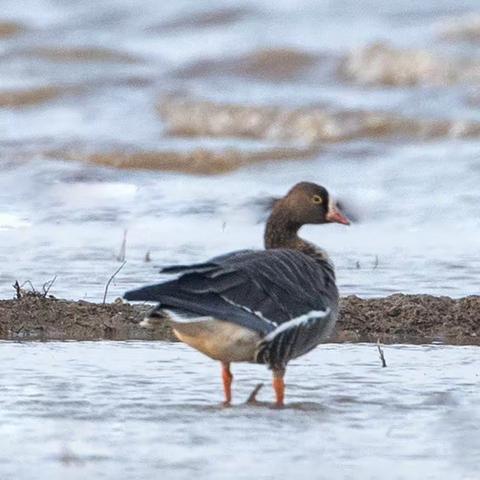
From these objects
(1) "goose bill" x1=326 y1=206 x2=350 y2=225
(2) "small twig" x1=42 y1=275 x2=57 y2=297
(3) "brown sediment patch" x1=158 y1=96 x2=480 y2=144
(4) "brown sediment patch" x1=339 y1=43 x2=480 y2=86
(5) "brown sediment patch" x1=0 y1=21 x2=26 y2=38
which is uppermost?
(5) "brown sediment patch" x1=0 y1=21 x2=26 y2=38

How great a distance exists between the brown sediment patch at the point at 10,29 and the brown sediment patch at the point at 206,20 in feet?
5.92

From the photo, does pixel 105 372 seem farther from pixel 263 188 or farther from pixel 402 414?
pixel 263 188

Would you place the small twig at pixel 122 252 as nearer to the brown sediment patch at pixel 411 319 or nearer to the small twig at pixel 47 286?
the small twig at pixel 47 286

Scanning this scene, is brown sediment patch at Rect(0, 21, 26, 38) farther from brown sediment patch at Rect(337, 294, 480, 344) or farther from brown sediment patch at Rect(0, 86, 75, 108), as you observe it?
brown sediment patch at Rect(337, 294, 480, 344)

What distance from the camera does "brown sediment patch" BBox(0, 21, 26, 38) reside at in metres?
22.9

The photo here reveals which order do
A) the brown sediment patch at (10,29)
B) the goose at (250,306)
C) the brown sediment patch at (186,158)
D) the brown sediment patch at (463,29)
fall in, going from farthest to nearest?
1. the brown sediment patch at (10,29)
2. the brown sediment patch at (463,29)
3. the brown sediment patch at (186,158)
4. the goose at (250,306)

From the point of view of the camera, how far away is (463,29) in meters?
20.8

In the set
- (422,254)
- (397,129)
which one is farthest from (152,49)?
(422,254)

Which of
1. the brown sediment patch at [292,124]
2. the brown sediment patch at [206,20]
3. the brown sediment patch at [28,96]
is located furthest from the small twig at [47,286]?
the brown sediment patch at [206,20]

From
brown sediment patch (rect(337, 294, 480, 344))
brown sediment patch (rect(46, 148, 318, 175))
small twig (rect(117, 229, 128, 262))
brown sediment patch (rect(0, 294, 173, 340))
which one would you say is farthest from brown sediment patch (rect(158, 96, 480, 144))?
brown sediment patch (rect(0, 294, 173, 340))

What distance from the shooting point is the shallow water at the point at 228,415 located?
5414 mm

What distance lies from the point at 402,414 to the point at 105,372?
1386mm

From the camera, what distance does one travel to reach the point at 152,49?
21.8m

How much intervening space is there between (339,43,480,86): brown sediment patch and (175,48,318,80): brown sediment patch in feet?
1.83
